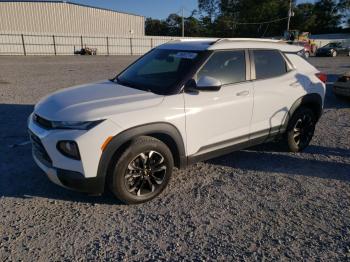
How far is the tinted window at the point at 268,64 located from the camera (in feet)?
14.4

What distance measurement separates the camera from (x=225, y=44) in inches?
162

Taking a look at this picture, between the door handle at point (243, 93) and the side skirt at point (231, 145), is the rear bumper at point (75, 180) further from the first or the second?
the door handle at point (243, 93)

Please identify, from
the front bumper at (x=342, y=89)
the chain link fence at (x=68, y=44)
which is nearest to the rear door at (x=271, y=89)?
the front bumper at (x=342, y=89)

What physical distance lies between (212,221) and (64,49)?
1362 inches

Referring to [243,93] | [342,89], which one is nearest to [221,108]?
[243,93]

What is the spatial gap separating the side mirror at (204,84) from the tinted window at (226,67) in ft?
0.58

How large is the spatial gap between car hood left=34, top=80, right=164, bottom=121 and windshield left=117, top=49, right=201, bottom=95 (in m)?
0.21

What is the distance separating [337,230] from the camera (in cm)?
315

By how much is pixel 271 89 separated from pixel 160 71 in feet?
5.10

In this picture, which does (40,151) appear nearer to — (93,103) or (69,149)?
(69,149)

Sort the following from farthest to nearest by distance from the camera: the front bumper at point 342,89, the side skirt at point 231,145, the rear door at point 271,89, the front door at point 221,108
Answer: the front bumper at point 342,89
the rear door at point 271,89
the side skirt at point 231,145
the front door at point 221,108

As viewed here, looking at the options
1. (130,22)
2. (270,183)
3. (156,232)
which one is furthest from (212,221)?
(130,22)

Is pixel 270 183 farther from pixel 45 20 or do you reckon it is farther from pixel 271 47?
pixel 45 20

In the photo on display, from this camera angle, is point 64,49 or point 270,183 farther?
point 64,49
